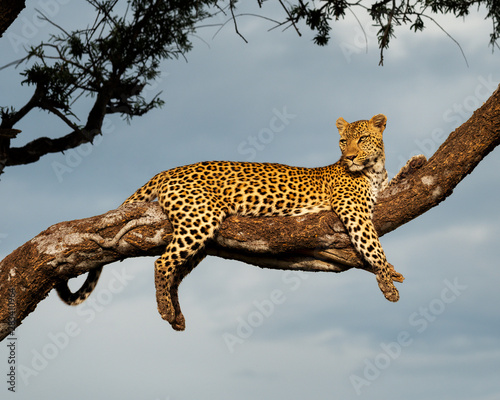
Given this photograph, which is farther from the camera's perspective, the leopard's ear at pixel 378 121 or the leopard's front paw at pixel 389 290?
the leopard's ear at pixel 378 121

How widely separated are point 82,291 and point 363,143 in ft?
11.4

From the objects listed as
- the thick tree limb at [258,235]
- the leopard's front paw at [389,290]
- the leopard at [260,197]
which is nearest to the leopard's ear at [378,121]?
the leopard at [260,197]

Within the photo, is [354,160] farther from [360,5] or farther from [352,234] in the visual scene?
[360,5]

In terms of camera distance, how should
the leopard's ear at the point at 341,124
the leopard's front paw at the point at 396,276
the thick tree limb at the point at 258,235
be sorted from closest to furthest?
the leopard's front paw at the point at 396,276 < the thick tree limb at the point at 258,235 < the leopard's ear at the point at 341,124

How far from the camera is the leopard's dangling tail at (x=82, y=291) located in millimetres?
7527

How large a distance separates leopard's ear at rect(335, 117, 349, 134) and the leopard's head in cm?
3

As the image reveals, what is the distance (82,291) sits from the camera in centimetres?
757

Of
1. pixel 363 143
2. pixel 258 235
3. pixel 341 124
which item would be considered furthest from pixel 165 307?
pixel 341 124

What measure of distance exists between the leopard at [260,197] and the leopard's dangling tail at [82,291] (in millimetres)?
11

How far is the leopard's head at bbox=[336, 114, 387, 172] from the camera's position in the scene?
24.0 feet

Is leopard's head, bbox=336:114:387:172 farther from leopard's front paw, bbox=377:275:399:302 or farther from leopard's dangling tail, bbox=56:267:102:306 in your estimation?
A: leopard's dangling tail, bbox=56:267:102:306

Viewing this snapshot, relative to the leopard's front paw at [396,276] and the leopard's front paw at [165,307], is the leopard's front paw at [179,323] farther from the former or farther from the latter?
the leopard's front paw at [396,276]

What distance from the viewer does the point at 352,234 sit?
679cm

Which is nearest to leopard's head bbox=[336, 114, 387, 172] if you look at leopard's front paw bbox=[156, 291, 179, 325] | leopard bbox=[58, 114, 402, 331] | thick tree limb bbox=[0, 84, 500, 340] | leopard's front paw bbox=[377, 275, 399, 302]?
leopard bbox=[58, 114, 402, 331]
